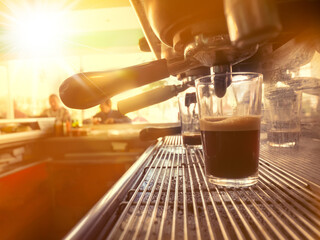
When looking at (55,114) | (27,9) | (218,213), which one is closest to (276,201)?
(218,213)

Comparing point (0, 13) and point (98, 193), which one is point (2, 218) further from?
point (0, 13)

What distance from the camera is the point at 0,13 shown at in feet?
12.2

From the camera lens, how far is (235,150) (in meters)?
0.35

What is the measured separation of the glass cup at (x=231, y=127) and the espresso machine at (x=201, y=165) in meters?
0.01

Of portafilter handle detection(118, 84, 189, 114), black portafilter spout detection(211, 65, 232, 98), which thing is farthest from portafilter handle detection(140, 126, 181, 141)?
black portafilter spout detection(211, 65, 232, 98)

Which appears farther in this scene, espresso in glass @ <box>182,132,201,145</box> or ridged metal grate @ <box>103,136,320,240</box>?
espresso in glass @ <box>182,132,201,145</box>

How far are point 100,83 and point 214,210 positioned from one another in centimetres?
23

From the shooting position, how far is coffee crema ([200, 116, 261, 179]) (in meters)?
0.35

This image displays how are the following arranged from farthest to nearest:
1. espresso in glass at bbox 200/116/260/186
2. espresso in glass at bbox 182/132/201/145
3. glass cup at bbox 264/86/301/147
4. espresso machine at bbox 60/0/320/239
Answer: espresso in glass at bbox 182/132/201/145 → glass cup at bbox 264/86/301/147 → espresso in glass at bbox 200/116/260/186 → espresso machine at bbox 60/0/320/239

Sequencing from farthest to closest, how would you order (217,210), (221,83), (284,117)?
(284,117), (221,83), (217,210)

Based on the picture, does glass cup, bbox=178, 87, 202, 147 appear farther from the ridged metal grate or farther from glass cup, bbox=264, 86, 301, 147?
the ridged metal grate

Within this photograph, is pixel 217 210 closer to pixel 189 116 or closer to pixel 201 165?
pixel 201 165

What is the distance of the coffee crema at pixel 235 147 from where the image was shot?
0.35 meters

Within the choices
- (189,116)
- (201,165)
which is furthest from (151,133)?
(201,165)
